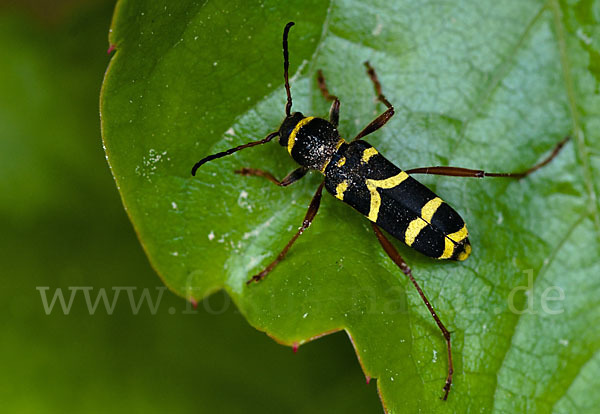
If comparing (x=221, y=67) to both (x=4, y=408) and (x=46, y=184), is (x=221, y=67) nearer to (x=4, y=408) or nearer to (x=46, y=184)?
(x=46, y=184)

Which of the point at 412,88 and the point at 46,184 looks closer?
the point at 412,88

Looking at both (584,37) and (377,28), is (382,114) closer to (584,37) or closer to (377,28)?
(377,28)

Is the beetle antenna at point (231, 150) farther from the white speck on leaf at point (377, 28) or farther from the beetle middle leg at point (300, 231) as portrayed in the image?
the white speck on leaf at point (377, 28)

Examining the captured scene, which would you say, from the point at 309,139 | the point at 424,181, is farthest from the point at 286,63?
the point at 424,181

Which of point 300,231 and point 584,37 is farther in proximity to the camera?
point 300,231

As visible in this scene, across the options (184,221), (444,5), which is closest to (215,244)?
(184,221)

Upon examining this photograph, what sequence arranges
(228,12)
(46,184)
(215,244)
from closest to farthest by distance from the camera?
(228,12)
(215,244)
(46,184)
